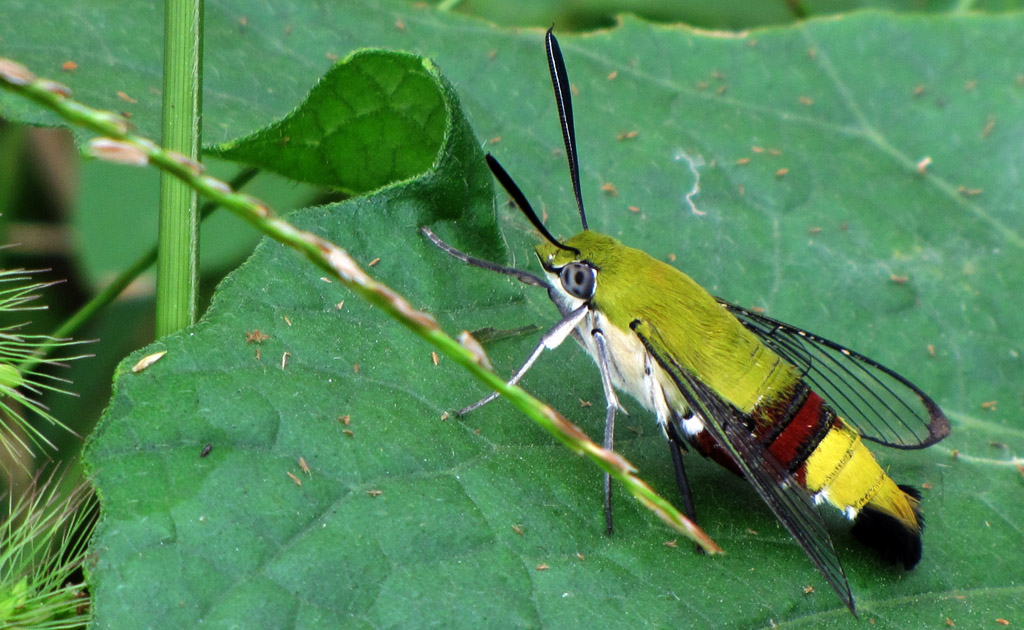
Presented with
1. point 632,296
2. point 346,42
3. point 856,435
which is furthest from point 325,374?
point 346,42

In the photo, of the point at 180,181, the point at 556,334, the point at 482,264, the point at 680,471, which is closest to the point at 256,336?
the point at 180,181

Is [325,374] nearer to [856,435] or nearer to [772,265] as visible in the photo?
[856,435]

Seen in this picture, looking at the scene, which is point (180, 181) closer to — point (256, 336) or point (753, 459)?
point (256, 336)

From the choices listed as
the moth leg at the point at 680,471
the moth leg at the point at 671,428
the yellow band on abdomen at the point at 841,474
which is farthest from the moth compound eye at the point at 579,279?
the yellow band on abdomen at the point at 841,474

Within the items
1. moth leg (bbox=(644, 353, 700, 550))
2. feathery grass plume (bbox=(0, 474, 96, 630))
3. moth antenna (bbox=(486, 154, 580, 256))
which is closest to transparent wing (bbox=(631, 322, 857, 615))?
moth leg (bbox=(644, 353, 700, 550))

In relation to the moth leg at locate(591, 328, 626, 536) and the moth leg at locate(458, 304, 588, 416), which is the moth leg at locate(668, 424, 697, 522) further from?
the moth leg at locate(458, 304, 588, 416)

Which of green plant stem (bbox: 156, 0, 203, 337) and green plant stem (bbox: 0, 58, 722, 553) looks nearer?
green plant stem (bbox: 0, 58, 722, 553)
